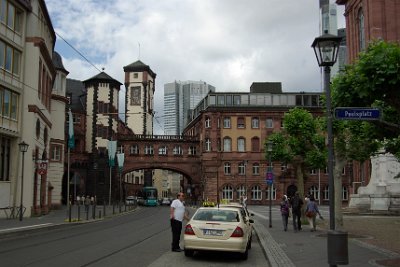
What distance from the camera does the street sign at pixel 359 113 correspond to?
33.4ft

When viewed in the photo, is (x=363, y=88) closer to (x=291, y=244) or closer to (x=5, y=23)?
(x=291, y=244)

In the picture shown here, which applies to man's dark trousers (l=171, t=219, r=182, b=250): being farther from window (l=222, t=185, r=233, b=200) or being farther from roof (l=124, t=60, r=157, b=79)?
roof (l=124, t=60, r=157, b=79)

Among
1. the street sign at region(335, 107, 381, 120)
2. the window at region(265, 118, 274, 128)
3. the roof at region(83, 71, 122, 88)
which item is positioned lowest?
the street sign at region(335, 107, 381, 120)

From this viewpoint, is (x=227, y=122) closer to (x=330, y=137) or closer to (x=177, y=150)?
(x=177, y=150)

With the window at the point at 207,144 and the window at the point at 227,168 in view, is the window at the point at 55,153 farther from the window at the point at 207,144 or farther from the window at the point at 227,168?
the window at the point at 227,168

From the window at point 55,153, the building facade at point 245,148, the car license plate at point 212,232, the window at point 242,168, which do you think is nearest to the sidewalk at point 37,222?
the car license plate at point 212,232

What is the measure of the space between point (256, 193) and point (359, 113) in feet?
232

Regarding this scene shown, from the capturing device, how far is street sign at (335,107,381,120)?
10180mm

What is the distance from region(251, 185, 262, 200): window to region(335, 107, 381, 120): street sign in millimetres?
70355

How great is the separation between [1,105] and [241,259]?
23371 millimetres

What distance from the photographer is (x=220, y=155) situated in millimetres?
80938

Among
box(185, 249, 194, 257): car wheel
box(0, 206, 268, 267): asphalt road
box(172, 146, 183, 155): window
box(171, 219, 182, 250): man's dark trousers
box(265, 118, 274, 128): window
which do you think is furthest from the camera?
box(172, 146, 183, 155): window

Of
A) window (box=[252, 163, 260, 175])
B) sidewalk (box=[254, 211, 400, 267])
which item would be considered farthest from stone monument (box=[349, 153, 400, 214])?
window (box=[252, 163, 260, 175])

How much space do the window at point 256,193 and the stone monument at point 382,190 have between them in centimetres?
3417
